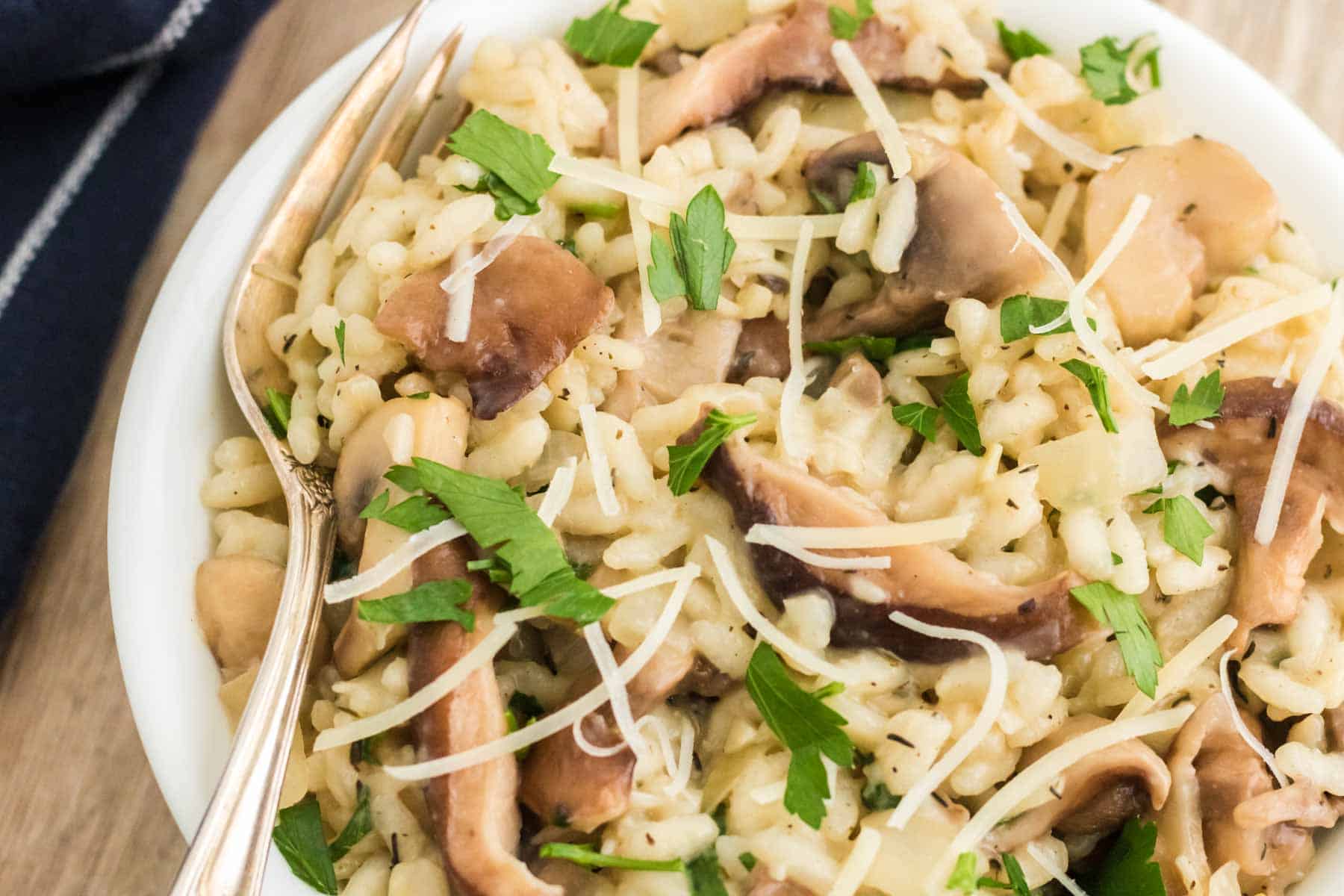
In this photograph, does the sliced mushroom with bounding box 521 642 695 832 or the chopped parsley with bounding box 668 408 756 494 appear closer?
the sliced mushroom with bounding box 521 642 695 832

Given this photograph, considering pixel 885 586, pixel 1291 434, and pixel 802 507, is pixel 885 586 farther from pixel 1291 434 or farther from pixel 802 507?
pixel 1291 434

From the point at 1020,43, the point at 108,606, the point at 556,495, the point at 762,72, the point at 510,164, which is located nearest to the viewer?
the point at 556,495

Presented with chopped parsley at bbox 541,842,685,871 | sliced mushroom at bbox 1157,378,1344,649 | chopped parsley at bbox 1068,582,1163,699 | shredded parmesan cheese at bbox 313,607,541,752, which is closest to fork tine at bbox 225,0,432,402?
shredded parmesan cheese at bbox 313,607,541,752

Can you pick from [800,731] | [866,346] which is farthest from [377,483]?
[866,346]

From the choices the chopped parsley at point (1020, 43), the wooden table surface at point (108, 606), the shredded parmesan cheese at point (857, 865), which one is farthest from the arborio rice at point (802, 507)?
the wooden table surface at point (108, 606)

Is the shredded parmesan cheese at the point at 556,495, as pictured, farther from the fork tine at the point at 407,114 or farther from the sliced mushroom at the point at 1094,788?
the sliced mushroom at the point at 1094,788

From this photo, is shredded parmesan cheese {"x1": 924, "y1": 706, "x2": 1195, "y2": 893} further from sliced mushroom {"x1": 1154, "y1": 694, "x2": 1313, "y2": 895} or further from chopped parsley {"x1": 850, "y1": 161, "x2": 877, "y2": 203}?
chopped parsley {"x1": 850, "y1": 161, "x2": 877, "y2": 203}
